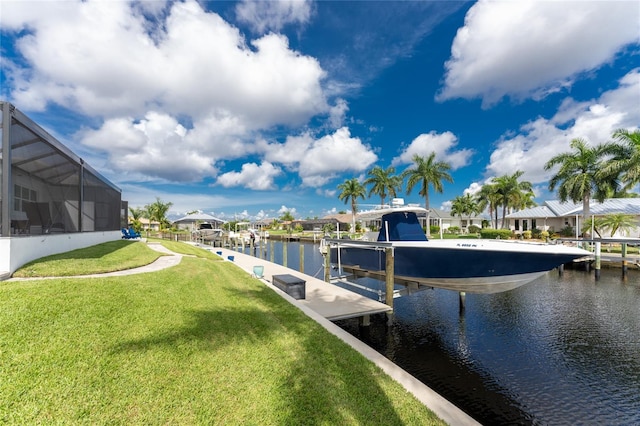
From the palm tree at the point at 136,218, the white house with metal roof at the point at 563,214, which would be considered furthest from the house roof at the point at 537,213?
the palm tree at the point at 136,218

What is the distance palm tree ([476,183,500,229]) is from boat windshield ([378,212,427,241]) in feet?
121

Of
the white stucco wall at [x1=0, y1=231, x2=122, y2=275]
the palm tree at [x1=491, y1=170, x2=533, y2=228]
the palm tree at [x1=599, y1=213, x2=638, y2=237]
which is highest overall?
the palm tree at [x1=491, y1=170, x2=533, y2=228]

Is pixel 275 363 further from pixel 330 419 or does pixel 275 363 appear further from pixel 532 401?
pixel 532 401

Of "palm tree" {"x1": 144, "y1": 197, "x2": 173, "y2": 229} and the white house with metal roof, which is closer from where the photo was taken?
the white house with metal roof

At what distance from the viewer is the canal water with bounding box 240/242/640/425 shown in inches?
266

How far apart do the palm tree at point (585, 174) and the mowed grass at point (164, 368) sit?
3322cm

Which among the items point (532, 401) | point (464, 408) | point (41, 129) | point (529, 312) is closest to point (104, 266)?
point (41, 129)

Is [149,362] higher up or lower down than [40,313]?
lower down

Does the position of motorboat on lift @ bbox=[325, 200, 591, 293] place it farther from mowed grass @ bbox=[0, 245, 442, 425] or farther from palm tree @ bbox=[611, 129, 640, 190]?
palm tree @ bbox=[611, 129, 640, 190]

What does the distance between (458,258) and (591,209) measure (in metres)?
36.9

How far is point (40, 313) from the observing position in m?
4.91

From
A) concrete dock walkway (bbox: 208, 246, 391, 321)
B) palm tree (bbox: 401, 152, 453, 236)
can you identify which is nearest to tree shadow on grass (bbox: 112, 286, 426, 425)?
concrete dock walkway (bbox: 208, 246, 391, 321)

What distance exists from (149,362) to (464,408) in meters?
6.93

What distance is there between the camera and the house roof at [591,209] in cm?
3319
